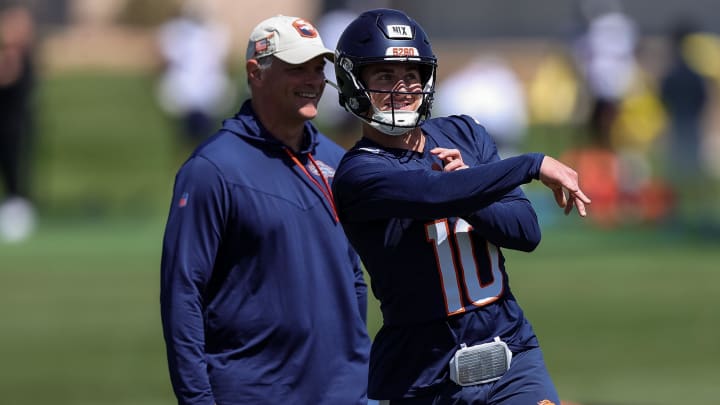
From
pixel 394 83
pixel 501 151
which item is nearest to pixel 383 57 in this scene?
pixel 394 83

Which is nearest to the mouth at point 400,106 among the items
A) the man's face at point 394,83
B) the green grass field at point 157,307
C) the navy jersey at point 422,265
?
the man's face at point 394,83

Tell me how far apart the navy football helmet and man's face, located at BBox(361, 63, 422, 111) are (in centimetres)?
2

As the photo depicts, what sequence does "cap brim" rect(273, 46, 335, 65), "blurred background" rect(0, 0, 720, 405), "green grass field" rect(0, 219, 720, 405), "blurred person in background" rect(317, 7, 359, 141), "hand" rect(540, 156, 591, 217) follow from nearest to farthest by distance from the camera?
"hand" rect(540, 156, 591, 217), "cap brim" rect(273, 46, 335, 65), "green grass field" rect(0, 219, 720, 405), "blurred background" rect(0, 0, 720, 405), "blurred person in background" rect(317, 7, 359, 141)

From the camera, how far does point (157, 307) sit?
13.8 metres

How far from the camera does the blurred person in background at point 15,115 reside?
19031 millimetres

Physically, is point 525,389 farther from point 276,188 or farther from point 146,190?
point 146,190

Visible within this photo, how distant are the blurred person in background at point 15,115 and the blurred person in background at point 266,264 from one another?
1337cm

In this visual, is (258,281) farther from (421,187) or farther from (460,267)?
(421,187)

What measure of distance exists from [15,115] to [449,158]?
15009 mm

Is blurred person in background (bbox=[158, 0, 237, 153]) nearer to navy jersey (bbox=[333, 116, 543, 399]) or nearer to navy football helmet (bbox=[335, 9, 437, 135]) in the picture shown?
navy football helmet (bbox=[335, 9, 437, 135])

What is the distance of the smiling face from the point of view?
6.14 m

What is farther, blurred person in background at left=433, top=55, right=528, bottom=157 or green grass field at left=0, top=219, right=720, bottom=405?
blurred person in background at left=433, top=55, right=528, bottom=157

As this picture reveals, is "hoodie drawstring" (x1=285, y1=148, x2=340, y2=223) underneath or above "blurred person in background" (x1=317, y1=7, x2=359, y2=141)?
above

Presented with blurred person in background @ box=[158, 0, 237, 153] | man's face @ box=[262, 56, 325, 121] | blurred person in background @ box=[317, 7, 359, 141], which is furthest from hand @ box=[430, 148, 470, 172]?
blurred person in background @ box=[158, 0, 237, 153]
